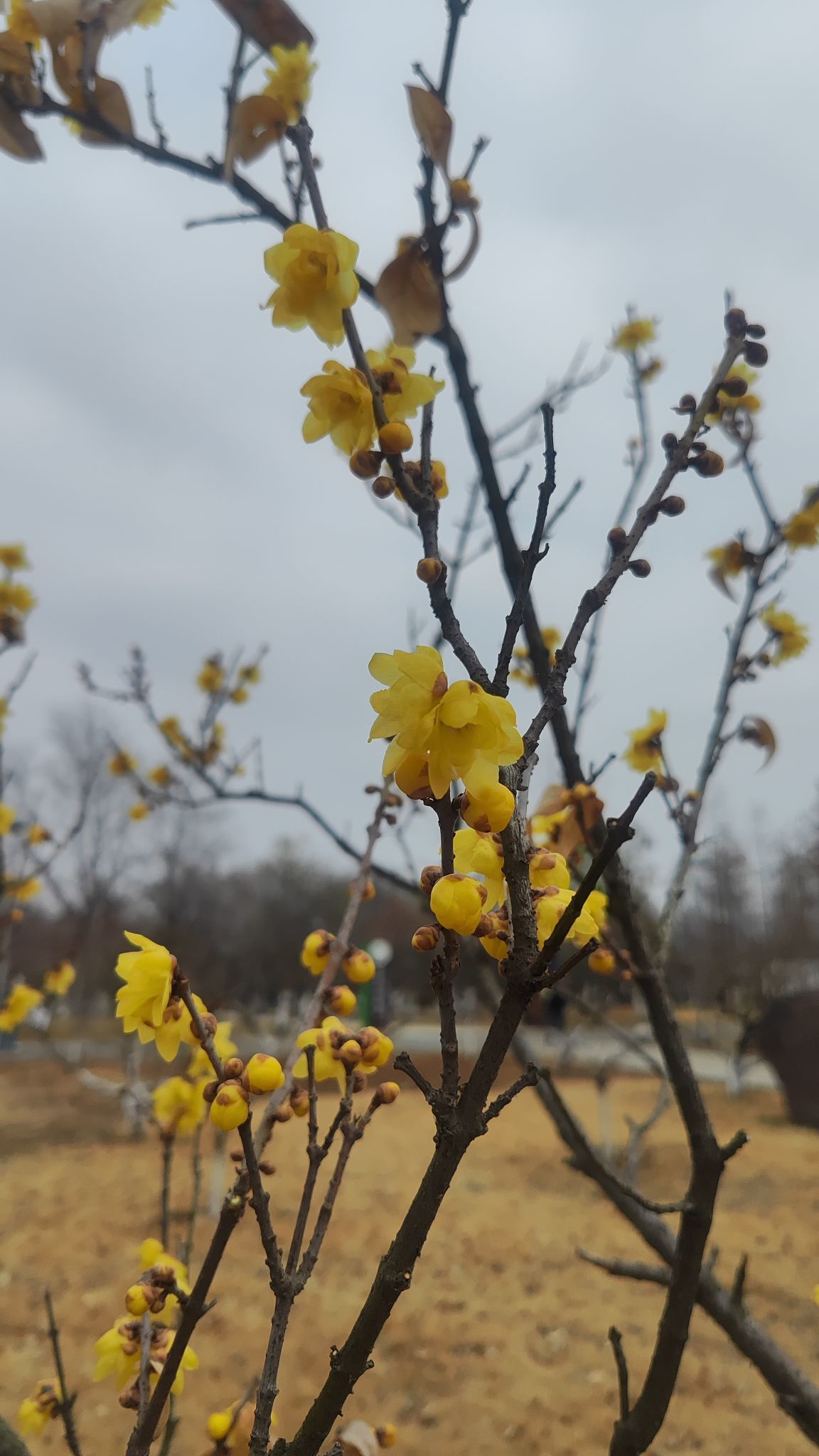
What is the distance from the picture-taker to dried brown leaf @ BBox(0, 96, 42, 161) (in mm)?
1147

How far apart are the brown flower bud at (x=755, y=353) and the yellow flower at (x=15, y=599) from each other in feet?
10.4

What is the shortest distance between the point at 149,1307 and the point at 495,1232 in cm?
491

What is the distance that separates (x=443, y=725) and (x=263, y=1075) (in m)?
0.42

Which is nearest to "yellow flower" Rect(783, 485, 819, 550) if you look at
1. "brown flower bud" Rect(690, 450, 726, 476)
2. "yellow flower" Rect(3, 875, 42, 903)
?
"brown flower bud" Rect(690, 450, 726, 476)

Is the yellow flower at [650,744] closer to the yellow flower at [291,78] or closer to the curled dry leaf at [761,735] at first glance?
the curled dry leaf at [761,735]

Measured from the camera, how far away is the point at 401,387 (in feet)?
2.71

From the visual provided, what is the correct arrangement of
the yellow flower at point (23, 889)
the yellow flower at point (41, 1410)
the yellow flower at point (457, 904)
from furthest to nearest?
the yellow flower at point (23, 889)
the yellow flower at point (41, 1410)
the yellow flower at point (457, 904)

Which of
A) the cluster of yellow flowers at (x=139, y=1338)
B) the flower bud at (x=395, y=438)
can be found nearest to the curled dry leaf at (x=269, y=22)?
the flower bud at (x=395, y=438)

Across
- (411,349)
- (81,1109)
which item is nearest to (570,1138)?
(411,349)

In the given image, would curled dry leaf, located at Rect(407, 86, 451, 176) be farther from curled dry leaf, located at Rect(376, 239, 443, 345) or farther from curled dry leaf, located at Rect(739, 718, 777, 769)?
curled dry leaf, located at Rect(739, 718, 777, 769)

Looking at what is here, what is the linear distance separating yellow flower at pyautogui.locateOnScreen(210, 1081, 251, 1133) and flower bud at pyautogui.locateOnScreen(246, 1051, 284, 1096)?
0.04 metres

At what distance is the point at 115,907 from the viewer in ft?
58.1

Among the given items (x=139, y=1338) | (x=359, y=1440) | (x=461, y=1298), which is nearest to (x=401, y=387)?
(x=139, y=1338)

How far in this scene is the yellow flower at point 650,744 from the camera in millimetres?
1995
